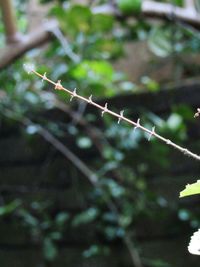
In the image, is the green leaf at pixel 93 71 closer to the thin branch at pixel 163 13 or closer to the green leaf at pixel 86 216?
the thin branch at pixel 163 13

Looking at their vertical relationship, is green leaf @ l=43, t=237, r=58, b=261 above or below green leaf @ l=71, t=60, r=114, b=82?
below

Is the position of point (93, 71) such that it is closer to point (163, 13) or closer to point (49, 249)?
point (163, 13)

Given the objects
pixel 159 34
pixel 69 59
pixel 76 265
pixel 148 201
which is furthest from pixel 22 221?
pixel 159 34

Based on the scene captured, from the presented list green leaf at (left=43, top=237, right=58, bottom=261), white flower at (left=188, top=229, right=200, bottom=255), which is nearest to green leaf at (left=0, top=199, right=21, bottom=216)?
green leaf at (left=43, top=237, right=58, bottom=261)

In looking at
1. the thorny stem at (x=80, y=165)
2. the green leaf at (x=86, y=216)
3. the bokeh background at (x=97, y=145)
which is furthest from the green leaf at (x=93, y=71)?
the green leaf at (x=86, y=216)

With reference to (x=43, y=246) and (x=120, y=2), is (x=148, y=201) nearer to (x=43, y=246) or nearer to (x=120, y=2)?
(x=43, y=246)

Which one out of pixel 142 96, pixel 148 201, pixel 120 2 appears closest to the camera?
pixel 120 2

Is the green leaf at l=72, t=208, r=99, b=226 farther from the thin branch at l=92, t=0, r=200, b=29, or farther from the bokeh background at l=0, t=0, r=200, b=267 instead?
the thin branch at l=92, t=0, r=200, b=29

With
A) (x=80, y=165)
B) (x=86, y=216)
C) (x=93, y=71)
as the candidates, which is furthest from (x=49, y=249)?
(x=93, y=71)
